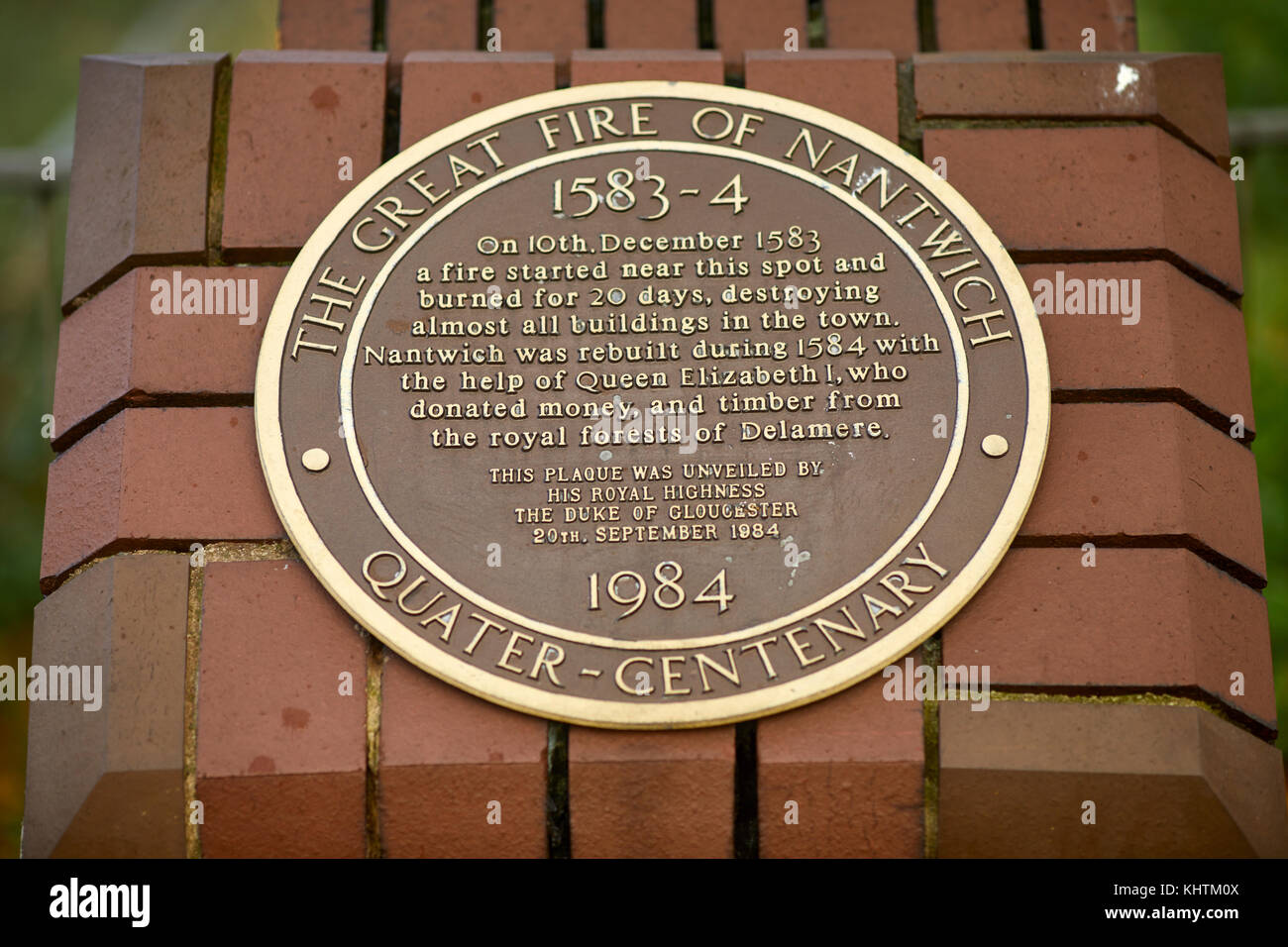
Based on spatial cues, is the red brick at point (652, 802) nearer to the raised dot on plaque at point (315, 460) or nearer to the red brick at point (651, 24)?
the raised dot on plaque at point (315, 460)

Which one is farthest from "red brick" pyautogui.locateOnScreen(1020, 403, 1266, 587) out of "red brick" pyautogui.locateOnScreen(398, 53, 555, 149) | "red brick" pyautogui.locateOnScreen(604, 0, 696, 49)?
"red brick" pyautogui.locateOnScreen(398, 53, 555, 149)

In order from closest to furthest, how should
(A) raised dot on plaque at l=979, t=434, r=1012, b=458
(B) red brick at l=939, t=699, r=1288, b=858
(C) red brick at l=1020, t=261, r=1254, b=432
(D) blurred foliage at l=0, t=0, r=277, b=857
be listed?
(B) red brick at l=939, t=699, r=1288, b=858
(A) raised dot on plaque at l=979, t=434, r=1012, b=458
(C) red brick at l=1020, t=261, r=1254, b=432
(D) blurred foliage at l=0, t=0, r=277, b=857

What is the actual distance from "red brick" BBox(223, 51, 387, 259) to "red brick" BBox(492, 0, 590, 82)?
38cm

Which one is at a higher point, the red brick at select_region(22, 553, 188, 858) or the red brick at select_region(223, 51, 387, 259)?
the red brick at select_region(223, 51, 387, 259)

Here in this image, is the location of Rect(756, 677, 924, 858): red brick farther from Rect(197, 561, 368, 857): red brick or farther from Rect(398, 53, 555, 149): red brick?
Rect(398, 53, 555, 149): red brick

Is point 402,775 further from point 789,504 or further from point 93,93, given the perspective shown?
point 93,93

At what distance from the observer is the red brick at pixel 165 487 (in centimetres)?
351

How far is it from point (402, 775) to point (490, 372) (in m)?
0.93

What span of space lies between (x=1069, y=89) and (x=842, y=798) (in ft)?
6.18

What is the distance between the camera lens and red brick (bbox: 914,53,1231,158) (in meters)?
3.91

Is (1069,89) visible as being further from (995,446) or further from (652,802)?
(652,802)

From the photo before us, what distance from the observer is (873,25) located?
4160mm

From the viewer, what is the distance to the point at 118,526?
3506mm

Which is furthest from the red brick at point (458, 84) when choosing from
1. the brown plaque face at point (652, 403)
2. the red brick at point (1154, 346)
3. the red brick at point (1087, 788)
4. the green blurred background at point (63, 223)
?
the green blurred background at point (63, 223)
